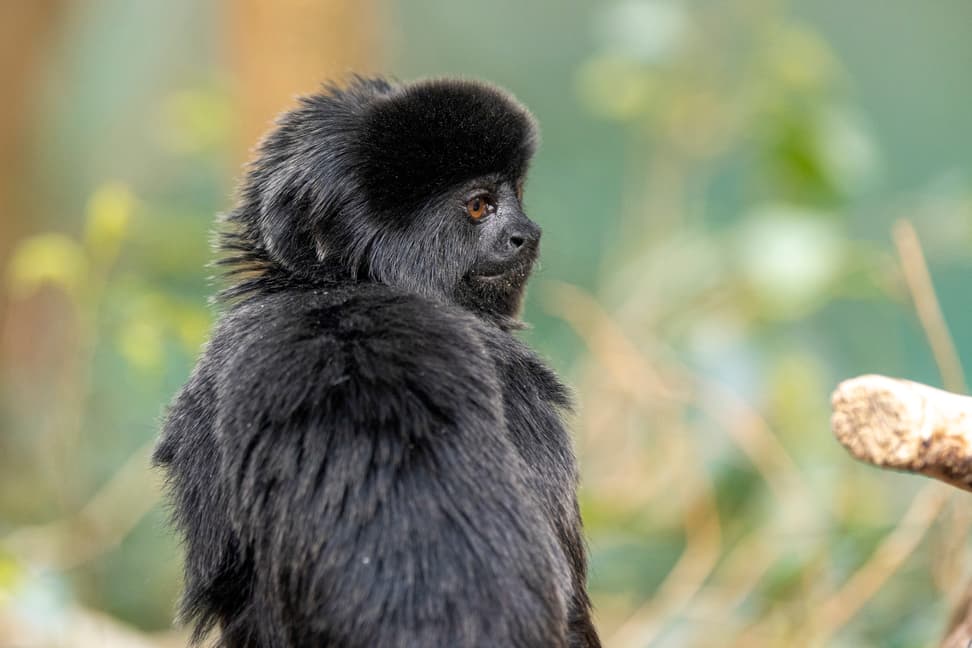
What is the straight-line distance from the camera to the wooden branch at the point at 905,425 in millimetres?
1668

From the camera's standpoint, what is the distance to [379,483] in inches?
70.1

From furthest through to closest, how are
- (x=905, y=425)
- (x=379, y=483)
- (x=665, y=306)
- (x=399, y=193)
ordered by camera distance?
(x=665, y=306)
(x=399, y=193)
(x=379, y=483)
(x=905, y=425)

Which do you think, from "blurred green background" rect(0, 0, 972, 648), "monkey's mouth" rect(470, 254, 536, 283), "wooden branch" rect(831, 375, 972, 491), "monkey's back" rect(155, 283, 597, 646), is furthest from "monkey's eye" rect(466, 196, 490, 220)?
"wooden branch" rect(831, 375, 972, 491)

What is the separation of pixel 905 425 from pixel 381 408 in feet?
2.83

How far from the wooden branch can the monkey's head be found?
105cm

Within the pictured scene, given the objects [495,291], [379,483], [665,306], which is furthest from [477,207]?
[665,306]

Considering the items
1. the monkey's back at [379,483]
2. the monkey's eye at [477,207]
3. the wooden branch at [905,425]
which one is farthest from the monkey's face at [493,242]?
the wooden branch at [905,425]

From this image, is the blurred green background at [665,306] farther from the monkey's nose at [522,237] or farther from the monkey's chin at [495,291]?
the monkey's nose at [522,237]

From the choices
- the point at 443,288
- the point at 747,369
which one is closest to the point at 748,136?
the point at 747,369

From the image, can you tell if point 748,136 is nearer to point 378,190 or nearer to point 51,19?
point 378,190

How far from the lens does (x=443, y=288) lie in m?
2.52

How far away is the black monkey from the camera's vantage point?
176 cm

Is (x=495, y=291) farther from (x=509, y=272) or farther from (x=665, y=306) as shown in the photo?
(x=665, y=306)

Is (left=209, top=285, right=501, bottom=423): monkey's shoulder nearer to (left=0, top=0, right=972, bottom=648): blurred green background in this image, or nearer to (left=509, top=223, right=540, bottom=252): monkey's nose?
(left=509, top=223, right=540, bottom=252): monkey's nose
